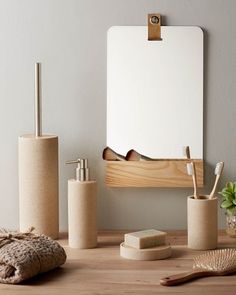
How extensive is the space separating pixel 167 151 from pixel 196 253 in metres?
0.28

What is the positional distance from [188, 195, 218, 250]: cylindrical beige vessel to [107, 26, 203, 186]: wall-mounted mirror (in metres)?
0.19

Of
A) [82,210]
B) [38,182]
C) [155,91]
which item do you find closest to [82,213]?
[82,210]

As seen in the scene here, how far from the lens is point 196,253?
156 centimetres

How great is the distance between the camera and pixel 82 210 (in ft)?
5.19

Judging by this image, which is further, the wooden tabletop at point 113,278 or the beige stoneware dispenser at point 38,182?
the beige stoneware dispenser at point 38,182

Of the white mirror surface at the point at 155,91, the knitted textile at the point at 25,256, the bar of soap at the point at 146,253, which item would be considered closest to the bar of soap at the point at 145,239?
the bar of soap at the point at 146,253

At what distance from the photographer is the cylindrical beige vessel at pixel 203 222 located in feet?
5.15

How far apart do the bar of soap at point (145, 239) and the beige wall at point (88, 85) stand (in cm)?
23

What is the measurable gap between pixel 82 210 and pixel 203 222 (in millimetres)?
260

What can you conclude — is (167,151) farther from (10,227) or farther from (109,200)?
(10,227)

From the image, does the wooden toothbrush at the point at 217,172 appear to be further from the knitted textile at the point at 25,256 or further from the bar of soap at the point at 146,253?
the knitted textile at the point at 25,256

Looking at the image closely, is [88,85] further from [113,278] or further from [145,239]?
[113,278]

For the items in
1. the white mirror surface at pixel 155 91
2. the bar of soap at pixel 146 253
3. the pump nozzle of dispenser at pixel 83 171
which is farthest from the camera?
the white mirror surface at pixel 155 91

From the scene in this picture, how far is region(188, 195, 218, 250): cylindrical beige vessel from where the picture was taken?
1569 mm
